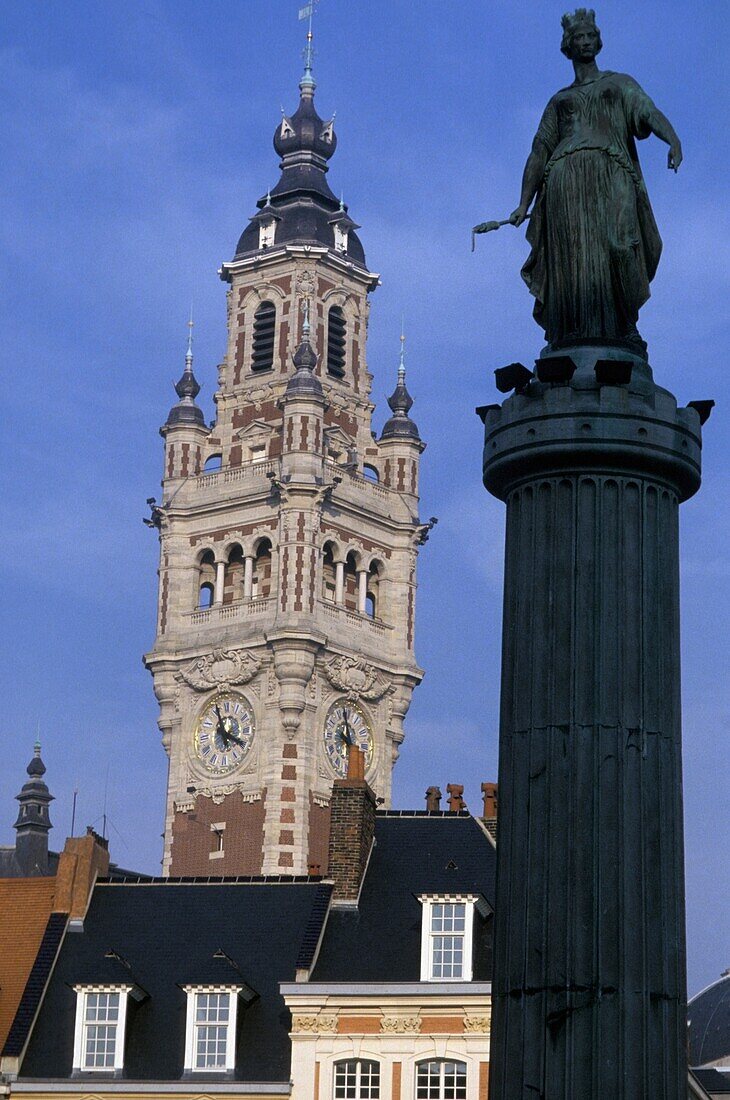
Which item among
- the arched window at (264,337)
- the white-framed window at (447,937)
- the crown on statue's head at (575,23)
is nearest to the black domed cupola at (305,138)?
the arched window at (264,337)

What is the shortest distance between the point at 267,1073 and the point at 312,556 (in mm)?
54922

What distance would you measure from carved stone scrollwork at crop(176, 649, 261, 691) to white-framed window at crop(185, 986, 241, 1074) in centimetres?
5223

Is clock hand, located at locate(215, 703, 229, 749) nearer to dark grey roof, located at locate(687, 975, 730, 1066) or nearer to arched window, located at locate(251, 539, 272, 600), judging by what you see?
arched window, located at locate(251, 539, 272, 600)

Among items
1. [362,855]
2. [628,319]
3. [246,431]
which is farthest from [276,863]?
[628,319]

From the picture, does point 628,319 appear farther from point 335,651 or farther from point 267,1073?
point 335,651

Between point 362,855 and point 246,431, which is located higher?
point 246,431

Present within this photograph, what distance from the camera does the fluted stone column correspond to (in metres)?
10.4

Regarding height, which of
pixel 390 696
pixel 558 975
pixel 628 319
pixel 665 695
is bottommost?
pixel 558 975

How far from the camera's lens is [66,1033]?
1358 inches

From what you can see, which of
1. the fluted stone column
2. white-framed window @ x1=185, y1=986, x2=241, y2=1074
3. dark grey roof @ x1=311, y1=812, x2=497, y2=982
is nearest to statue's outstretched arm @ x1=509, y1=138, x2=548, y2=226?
the fluted stone column

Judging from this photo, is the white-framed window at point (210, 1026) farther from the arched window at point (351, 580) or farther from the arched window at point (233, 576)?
the arched window at point (351, 580)

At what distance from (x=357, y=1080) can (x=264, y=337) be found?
6451cm

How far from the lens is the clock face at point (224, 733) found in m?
86.6

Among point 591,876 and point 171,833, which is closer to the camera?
point 591,876
